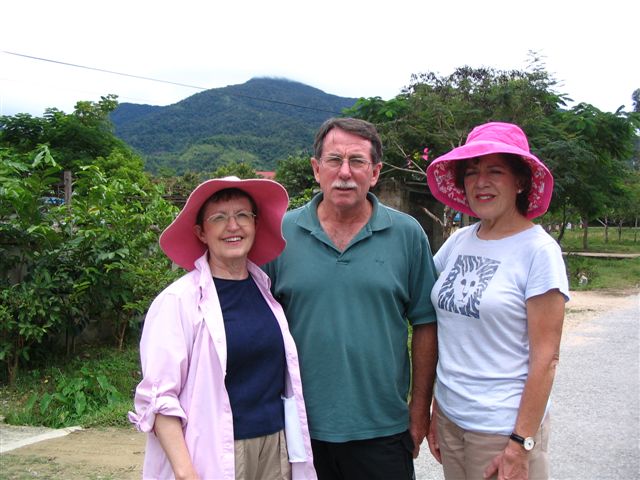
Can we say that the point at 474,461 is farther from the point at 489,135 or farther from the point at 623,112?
the point at 623,112

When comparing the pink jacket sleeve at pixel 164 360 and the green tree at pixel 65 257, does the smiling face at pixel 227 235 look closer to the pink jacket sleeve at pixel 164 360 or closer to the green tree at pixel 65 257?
the pink jacket sleeve at pixel 164 360

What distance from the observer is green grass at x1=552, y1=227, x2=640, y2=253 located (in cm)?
2978

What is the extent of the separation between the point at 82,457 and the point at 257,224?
2.63 m

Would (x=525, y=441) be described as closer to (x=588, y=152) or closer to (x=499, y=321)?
(x=499, y=321)

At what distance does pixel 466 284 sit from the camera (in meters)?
2.24

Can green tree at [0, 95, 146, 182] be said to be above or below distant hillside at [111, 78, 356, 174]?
below

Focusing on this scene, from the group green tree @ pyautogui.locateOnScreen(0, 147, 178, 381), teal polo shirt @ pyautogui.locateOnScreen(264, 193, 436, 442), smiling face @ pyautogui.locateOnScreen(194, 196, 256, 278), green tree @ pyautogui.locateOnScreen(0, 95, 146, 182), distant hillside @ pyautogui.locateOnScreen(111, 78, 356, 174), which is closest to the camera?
smiling face @ pyautogui.locateOnScreen(194, 196, 256, 278)

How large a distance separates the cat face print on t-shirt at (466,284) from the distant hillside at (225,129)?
192 feet

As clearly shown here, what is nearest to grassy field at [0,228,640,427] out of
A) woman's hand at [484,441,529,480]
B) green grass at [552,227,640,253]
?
woman's hand at [484,441,529,480]

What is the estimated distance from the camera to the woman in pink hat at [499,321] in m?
2.07

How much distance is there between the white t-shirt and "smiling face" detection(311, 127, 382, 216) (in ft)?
1.64

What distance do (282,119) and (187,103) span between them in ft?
93.8

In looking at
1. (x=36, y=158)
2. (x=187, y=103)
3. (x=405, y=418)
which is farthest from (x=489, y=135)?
(x=187, y=103)

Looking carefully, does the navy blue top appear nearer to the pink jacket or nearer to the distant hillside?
the pink jacket
